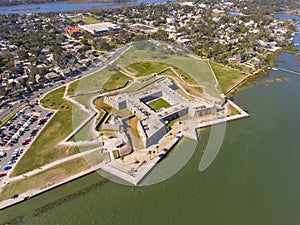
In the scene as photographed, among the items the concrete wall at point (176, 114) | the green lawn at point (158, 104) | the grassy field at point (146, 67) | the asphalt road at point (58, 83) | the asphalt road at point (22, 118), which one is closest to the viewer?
the asphalt road at point (22, 118)

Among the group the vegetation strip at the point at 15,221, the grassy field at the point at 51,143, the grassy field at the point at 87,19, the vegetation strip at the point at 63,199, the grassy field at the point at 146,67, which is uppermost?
the grassy field at the point at 87,19

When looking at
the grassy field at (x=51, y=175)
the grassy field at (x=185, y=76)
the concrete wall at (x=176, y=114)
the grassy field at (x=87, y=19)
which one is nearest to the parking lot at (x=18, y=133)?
the grassy field at (x=51, y=175)

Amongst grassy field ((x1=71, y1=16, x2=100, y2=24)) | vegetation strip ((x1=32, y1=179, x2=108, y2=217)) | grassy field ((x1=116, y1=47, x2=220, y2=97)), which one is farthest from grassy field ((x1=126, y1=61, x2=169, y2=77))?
grassy field ((x1=71, y1=16, x2=100, y2=24))

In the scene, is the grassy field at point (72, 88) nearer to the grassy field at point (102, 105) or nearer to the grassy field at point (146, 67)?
the grassy field at point (102, 105)

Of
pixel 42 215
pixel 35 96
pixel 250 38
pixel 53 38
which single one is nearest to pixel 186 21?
pixel 250 38

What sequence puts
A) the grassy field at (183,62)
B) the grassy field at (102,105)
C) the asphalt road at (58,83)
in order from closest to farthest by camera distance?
the asphalt road at (58,83) < the grassy field at (102,105) < the grassy field at (183,62)

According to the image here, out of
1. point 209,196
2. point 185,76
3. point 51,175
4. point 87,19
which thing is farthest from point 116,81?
point 87,19

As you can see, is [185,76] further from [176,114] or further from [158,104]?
[176,114]

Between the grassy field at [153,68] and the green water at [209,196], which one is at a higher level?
the grassy field at [153,68]
